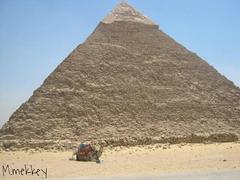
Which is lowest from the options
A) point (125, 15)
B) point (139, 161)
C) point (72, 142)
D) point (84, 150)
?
point (139, 161)

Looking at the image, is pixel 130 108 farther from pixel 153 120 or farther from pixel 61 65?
pixel 61 65

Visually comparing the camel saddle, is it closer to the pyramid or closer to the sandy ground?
the sandy ground

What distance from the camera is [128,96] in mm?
35438

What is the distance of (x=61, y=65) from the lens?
119 ft

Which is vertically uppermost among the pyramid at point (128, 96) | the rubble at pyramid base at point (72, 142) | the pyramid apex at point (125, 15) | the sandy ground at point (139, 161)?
the pyramid apex at point (125, 15)

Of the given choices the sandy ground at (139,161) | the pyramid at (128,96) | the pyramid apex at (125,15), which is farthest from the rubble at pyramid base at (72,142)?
the pyramid apex at (125,15)

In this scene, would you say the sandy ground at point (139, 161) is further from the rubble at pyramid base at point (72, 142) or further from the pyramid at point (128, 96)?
the pyramid at point (128, 96)

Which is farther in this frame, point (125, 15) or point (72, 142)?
point (125, 15)

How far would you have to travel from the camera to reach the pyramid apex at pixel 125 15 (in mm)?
40688

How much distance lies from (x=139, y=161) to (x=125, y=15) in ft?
66.2

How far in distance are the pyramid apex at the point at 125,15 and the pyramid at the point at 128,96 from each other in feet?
0.22

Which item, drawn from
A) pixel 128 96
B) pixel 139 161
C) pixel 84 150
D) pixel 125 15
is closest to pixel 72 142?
pixel 128 96

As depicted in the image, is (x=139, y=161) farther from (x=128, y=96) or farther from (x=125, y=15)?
(x=125, y=15)

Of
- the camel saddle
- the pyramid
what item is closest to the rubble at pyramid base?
the pyramid
